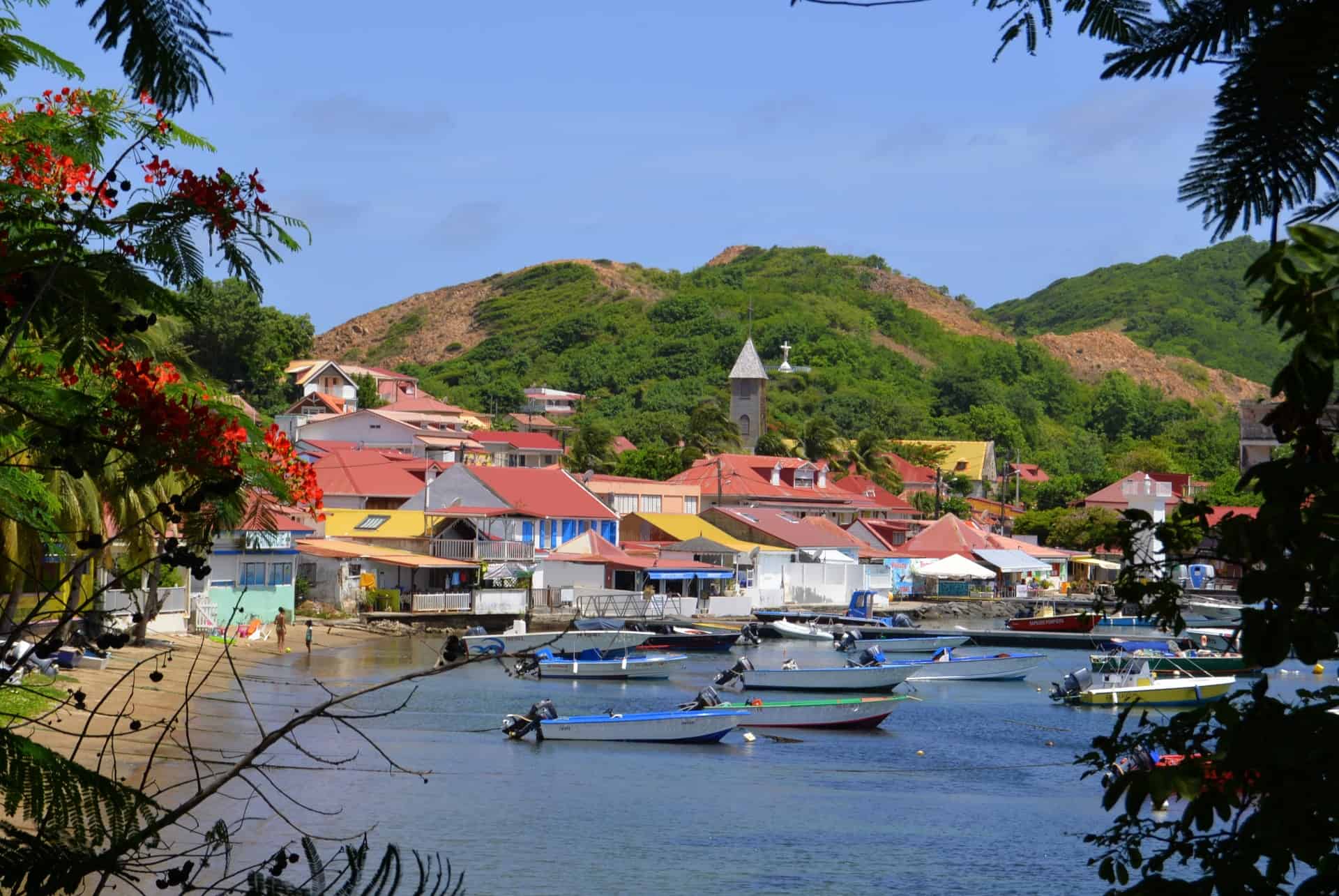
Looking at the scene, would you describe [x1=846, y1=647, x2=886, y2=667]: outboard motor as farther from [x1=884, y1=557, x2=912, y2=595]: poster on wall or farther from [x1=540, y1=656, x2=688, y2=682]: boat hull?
[x1=884, y1=557, x2=912, y2=595]: poster on wall

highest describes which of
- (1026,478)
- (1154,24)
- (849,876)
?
(1026,478)

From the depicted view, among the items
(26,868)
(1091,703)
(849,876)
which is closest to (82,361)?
(26,868)

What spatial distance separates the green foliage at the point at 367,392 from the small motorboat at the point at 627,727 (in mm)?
71457

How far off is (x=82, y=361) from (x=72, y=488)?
15.8 m

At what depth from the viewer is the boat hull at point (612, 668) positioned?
143 feet

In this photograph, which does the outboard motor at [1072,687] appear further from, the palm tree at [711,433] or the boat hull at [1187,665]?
the palm tree at [711,433]

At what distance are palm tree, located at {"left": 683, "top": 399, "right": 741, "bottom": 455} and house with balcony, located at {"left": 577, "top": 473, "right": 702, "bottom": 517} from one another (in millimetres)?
16687

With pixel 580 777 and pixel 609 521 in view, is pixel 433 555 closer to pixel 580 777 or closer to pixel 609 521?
pixel 609 521

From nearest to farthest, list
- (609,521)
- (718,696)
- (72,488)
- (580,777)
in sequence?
(72,488), (580,777), (718,696), (609,521)

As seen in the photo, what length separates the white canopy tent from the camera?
232ft

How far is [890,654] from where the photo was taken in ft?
176

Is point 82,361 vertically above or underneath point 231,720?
above

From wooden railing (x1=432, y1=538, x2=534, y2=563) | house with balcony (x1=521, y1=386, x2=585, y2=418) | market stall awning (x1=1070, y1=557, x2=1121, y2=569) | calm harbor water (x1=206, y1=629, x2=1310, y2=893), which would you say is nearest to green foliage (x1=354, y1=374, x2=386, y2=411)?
house with balcony (x1=521, y1=386, x2=585, y2=418)

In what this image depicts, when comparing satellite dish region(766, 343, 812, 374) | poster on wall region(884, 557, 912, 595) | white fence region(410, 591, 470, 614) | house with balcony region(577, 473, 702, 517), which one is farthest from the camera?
satellite dish region(766, 343, 812, 374)
